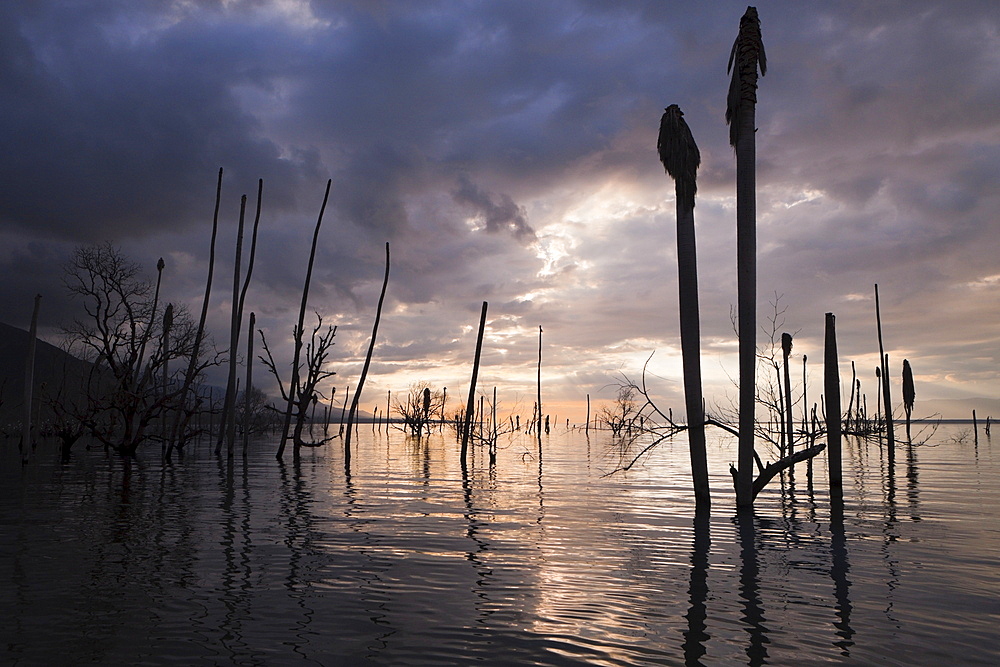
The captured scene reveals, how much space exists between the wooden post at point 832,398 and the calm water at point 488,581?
662 mm

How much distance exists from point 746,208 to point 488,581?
320 inches

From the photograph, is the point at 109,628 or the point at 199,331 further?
the point at 199,331

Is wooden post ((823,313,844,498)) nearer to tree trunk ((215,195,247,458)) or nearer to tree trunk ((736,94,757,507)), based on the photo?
tree trunk ((736,94,757,507))

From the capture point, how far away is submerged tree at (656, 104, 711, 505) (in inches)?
510

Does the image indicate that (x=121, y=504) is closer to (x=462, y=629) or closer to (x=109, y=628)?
(x=109, y=628)

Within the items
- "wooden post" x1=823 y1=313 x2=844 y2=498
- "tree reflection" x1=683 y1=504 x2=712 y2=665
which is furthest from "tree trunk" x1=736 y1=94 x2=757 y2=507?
"wooden post" x1=823 y1=313 x2=844 y2=498

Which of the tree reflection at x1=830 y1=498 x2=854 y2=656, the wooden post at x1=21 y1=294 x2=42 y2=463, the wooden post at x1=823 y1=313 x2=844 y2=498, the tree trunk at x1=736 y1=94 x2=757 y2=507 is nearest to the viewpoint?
the tree reflection at x1=830 y1=498 x2=854 y2=656

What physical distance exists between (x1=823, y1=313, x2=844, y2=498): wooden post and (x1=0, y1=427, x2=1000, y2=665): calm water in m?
0.66

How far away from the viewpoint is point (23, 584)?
23.4 ft

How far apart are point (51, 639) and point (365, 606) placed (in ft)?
8.50

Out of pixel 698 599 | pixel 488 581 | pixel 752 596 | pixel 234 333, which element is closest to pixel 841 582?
pixel 752 596

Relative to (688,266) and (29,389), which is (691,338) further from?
(29,389)

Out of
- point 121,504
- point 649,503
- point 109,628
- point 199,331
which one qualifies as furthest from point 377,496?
point 199,331

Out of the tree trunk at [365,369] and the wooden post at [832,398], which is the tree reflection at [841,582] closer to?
the wooden post at [832,398]
